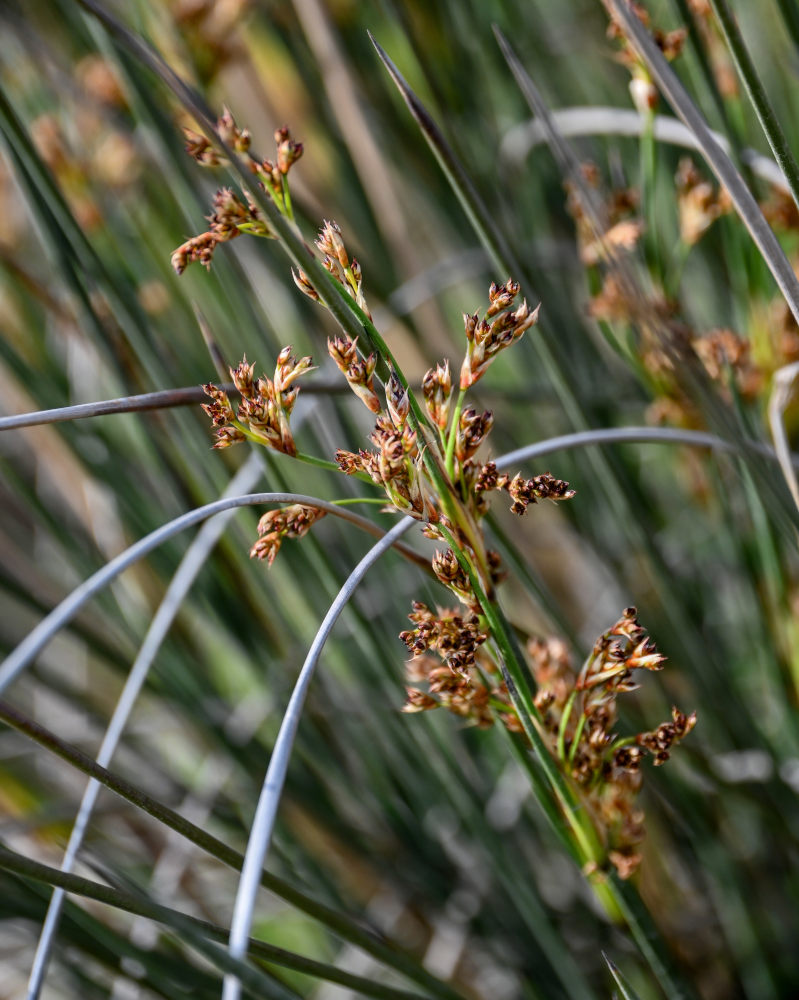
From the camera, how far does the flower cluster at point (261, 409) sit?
0.97 ft

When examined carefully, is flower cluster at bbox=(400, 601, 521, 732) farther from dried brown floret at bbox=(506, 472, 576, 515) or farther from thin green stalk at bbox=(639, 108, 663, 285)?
thin green stalk at bbox=(639, 108, 663, 285)

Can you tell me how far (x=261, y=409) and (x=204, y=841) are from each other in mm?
147

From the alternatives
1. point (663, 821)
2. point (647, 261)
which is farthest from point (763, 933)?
point (647, 261)

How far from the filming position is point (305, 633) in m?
0.80

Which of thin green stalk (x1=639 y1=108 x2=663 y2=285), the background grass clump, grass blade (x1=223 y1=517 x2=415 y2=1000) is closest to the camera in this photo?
grass blade (x1=223 y1=517 x2=415 y2=1000)

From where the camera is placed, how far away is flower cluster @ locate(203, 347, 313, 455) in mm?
296

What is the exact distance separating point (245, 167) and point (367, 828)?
68 centimetres

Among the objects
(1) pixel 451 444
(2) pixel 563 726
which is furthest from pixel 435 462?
(2) pixel 563 726

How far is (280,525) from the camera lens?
0.31m

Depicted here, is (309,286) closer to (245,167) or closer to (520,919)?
(245,167)

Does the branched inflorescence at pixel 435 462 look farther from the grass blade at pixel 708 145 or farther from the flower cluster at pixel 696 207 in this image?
the flower cluster at pixel 696 207

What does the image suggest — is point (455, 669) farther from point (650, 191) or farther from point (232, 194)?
point (650, 191)

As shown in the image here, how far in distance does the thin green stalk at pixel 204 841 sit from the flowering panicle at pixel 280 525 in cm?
8

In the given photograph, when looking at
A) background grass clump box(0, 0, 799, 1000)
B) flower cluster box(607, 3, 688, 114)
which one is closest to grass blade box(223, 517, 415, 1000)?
background grass clump box(0, 0, 799, 1000)
